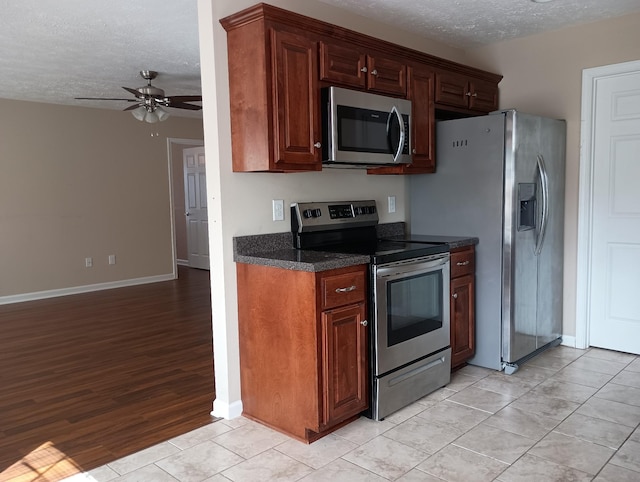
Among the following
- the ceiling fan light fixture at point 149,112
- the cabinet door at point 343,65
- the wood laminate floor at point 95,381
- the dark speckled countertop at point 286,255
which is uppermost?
the ceiling fan light fixture at point 149,112

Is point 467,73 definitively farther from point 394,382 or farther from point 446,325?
point 394,382

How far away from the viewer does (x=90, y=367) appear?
3.74 m

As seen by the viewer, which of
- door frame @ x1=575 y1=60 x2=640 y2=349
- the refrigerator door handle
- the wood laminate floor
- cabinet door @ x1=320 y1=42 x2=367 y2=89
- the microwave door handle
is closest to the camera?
the wood laminate floor

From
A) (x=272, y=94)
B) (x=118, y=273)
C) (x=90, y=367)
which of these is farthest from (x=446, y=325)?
(x=118, y=273)

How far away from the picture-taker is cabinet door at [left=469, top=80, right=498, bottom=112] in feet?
12.6

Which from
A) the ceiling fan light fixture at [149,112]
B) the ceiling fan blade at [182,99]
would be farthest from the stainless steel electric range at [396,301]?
the ceiling fan light fixture at [149,112]

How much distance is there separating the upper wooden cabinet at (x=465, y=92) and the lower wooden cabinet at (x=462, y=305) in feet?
3.56

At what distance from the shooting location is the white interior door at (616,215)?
3.59 m

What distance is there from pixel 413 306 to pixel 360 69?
139 cm

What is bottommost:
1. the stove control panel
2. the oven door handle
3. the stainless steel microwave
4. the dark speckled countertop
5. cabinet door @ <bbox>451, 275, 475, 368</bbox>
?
cabinet door @ <bbox>451, 275, 475, 368</bbox>

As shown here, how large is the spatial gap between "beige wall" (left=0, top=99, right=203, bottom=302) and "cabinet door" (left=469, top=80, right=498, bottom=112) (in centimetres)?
486

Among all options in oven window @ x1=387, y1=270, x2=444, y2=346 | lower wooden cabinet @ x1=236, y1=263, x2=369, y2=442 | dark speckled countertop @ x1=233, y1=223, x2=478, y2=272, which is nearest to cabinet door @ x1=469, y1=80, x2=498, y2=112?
dark speckled countertop @ x1=233, y1=223, x2=478, y2=272

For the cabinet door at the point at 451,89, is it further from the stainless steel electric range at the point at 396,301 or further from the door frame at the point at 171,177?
the door frame at the point at 171,177

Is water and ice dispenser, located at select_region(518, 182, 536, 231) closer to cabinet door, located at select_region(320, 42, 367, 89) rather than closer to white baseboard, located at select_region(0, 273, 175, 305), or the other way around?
cabinet door, located at select_region(320, 42, 367, 89)
